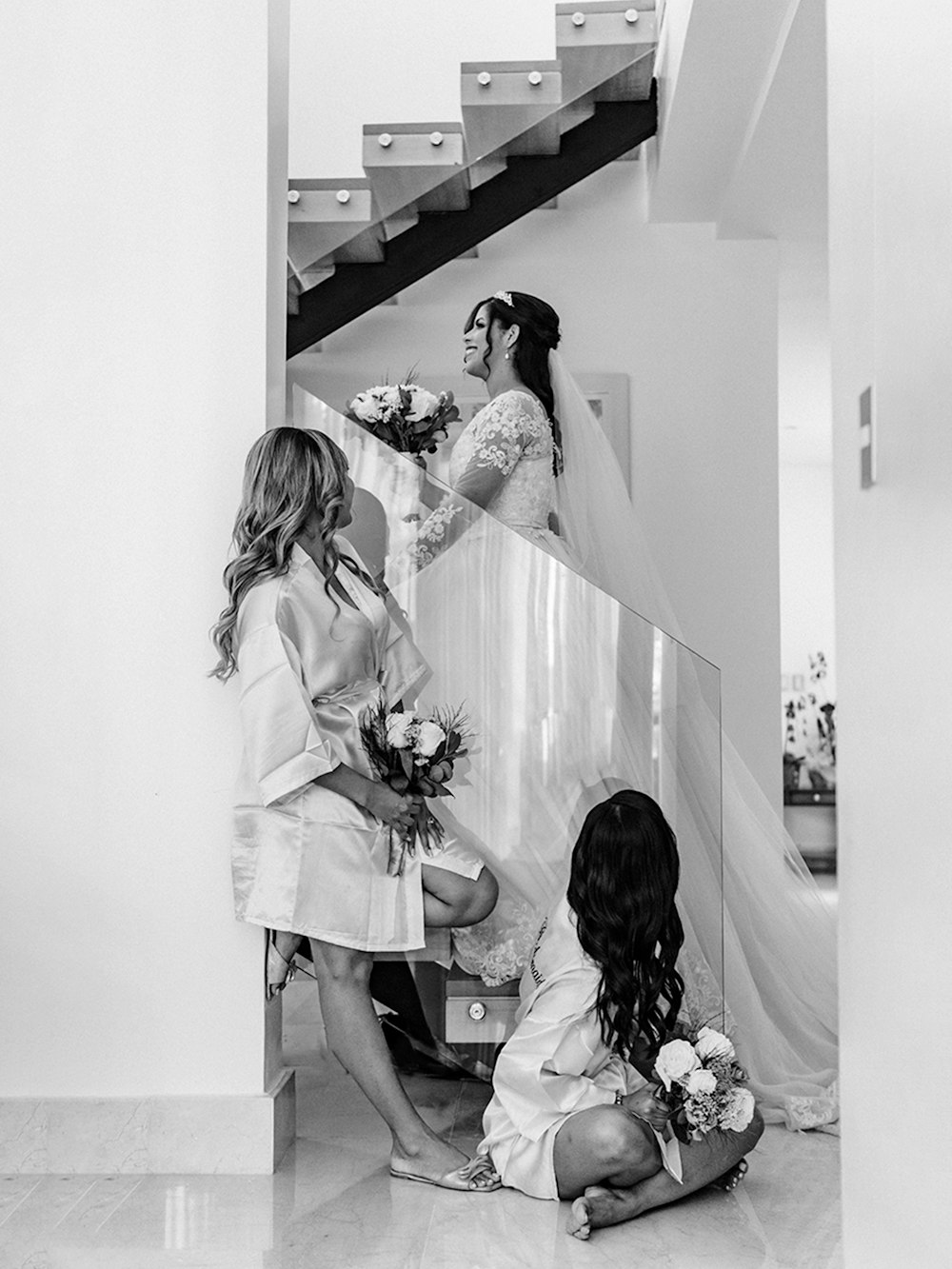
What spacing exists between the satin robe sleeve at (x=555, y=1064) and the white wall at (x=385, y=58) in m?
4.09

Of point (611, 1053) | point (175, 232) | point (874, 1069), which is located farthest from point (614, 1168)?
point (175, 232)

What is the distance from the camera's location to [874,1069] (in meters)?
1.72

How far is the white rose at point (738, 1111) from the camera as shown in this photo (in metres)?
2.71

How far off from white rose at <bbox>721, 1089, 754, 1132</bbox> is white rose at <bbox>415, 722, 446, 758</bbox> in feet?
3.07

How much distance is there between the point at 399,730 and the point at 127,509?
0.81m

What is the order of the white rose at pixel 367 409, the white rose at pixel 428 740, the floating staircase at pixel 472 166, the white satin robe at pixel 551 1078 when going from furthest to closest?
the floating staircase at pixel 472 166
the white rose at pixel 367 409
the white rose at pixel 428 740
the white satin robe at pixel 551 1078

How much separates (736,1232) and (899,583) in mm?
1623

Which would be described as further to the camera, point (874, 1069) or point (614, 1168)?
point (614, 1168)

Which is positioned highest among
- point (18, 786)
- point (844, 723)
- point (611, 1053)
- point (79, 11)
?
point (79, 11)

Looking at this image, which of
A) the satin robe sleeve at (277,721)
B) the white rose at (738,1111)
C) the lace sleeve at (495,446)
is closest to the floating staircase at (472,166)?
the lace sleeve at (495,446)

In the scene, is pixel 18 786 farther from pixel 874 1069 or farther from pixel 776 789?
pixel 776 789

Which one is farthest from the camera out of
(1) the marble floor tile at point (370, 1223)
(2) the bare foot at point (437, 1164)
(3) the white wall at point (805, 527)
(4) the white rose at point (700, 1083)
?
(3) the white wall at point (805, 527)

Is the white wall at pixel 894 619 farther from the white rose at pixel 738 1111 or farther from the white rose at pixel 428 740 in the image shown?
the white rose at pixel 428 740

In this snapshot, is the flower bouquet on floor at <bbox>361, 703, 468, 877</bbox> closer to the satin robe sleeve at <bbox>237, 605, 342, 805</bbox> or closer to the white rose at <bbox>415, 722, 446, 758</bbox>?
the white rose at <bbox>415, 722, 446, 758</bbox>
